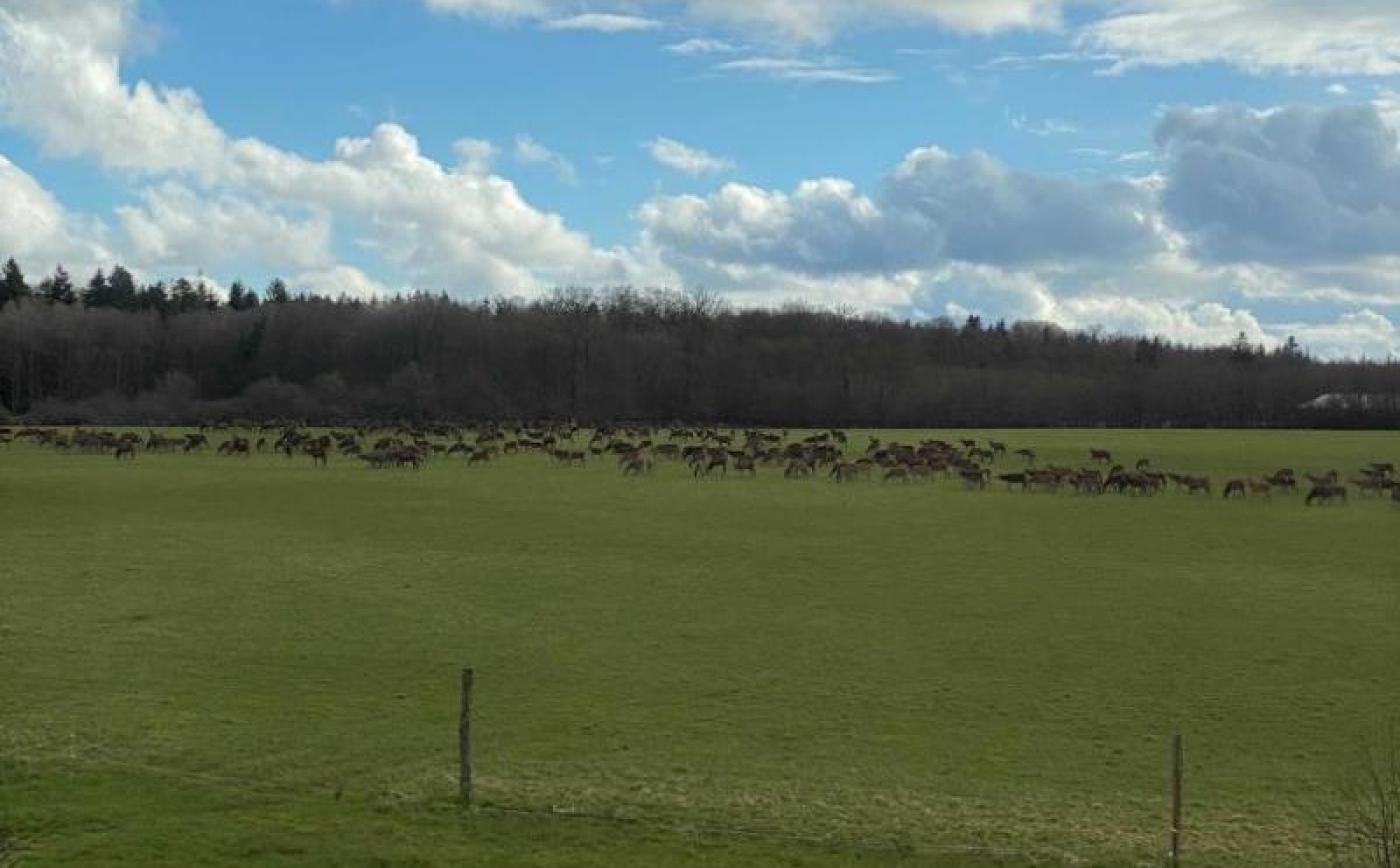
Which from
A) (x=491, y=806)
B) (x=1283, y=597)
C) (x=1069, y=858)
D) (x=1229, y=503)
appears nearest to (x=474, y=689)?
(x=491, y=806)

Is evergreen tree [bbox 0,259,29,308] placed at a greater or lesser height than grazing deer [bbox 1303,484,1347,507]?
greater

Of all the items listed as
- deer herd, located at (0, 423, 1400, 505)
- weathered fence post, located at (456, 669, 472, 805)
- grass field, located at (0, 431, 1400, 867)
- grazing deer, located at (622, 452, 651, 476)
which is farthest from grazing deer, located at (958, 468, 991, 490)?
weathered fence post, located at (456, 669, 472, 805)

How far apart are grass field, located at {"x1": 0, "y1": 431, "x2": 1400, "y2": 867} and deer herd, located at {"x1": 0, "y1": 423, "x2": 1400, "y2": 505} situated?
14.1 metres

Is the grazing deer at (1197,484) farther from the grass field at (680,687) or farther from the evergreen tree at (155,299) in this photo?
the evergreen tree at (155,299)

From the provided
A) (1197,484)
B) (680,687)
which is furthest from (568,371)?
(680,687)

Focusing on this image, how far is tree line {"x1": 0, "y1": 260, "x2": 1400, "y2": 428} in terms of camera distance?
13000cm

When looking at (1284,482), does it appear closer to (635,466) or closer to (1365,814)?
(635,466)

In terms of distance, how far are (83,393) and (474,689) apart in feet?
440

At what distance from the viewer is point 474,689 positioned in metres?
17.1

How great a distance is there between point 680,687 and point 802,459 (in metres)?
40.9

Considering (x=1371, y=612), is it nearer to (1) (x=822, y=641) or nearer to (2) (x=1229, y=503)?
(1) (x=822, y=641)

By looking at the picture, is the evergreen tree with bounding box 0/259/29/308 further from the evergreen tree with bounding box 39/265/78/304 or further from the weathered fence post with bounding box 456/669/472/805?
the weathered fence post with bounding box 456/669/472/805

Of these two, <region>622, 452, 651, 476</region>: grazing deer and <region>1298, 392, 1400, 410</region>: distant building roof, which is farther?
<region>1298, 392, 1400, 410</region>: distant building roof

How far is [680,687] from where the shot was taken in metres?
17.4
